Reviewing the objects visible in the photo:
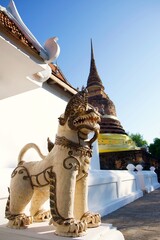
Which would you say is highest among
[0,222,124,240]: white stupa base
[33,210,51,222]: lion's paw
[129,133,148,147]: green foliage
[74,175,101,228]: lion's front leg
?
[129,133,148,147]: green foliage

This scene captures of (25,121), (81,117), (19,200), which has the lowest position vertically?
(19,200)

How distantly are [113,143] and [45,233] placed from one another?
18444 mm

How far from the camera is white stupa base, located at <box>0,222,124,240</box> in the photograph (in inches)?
68.7

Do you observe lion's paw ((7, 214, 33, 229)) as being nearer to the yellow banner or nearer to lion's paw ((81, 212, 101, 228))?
lion's paw ((81, 212, 101, 228))

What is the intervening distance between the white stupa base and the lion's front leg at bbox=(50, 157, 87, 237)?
6 centimetres

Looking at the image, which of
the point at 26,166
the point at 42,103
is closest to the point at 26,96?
the point at 42,103

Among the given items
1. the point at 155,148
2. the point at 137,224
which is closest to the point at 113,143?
the point at 155,148

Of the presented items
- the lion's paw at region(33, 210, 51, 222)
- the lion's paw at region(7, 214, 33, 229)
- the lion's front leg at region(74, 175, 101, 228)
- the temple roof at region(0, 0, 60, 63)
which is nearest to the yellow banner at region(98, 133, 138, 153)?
the temple roof at region(0, 0, 60, 63)

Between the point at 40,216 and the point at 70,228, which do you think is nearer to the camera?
the point at 70,228

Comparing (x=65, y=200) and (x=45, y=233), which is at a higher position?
(x=65, y=200)

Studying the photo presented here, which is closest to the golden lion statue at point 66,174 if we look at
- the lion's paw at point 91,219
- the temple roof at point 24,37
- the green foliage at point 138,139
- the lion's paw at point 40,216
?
the lion's paw at point 91,219

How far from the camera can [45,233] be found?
184cm

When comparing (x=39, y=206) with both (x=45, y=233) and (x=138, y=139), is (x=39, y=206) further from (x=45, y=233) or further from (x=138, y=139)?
(x=138, y=139)

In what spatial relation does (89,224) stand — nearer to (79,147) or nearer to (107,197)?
(79,147)
